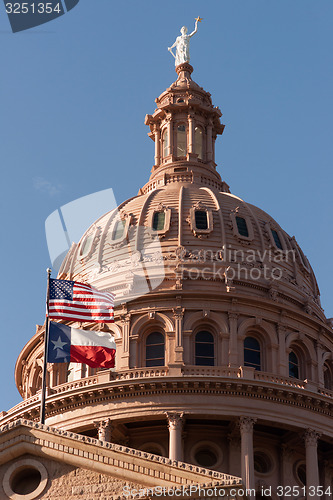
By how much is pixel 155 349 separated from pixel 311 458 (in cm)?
1027

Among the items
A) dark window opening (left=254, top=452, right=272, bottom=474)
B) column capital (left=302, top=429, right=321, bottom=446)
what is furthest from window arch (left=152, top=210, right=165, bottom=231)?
column capital (left=302, top=429, right=321, bottom=446)

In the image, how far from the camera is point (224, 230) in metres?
70.9

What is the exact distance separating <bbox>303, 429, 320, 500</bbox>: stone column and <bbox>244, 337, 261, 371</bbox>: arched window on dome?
534cm

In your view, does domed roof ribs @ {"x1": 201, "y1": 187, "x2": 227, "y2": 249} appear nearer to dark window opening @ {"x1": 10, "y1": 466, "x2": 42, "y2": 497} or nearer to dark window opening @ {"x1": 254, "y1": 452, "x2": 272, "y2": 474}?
dark window opening @ {"x1": 254, "y1": 452, "x2": 272, "y2": 474}

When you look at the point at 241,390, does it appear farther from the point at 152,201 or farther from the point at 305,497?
the point at 152,201

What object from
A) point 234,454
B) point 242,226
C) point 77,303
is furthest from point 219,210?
point 77,303

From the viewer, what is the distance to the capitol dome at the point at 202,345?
61969 millimetres

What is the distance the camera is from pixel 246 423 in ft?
201

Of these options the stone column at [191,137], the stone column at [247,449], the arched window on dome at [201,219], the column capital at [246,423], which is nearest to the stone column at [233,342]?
the column capital at [246,423]

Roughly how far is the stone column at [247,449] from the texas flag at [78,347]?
27.1 feet

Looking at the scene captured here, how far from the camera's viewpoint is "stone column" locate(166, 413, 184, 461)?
5984 centimetres

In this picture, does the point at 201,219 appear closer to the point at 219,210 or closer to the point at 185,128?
the point at 219,210

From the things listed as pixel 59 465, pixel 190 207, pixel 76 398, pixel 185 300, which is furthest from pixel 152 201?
pixel 59 465

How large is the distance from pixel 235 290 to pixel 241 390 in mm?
7400
